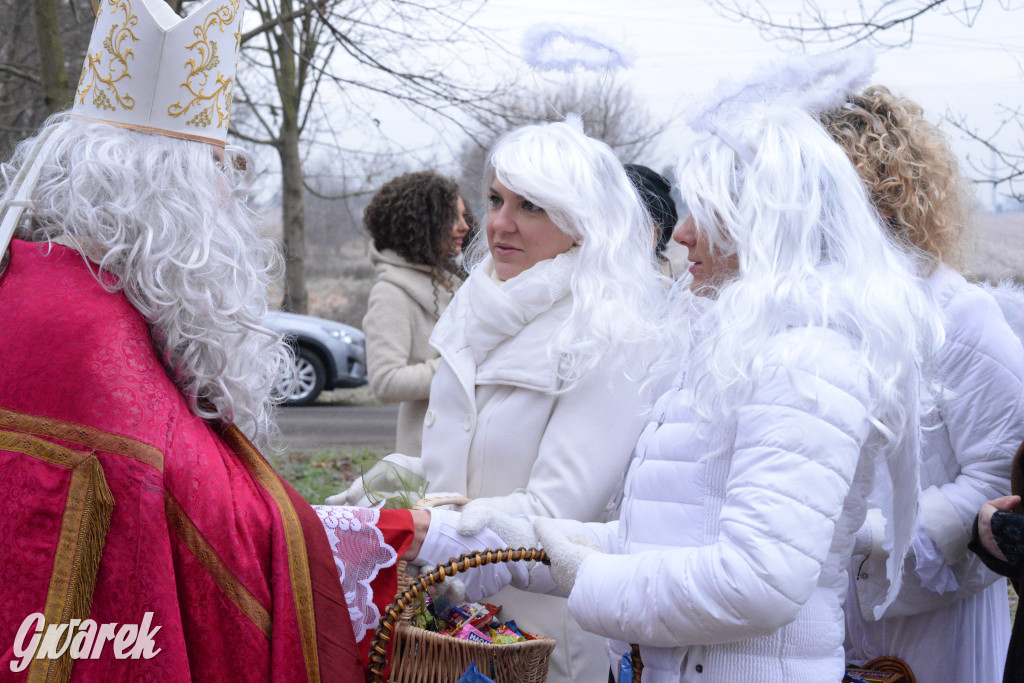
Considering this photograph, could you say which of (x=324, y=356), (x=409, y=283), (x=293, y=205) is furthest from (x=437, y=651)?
(x=293, y=205)

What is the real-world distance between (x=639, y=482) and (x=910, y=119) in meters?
1.36

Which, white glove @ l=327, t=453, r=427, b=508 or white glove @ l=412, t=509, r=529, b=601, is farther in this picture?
white glove @ l=327, t=453, r=427, b=508

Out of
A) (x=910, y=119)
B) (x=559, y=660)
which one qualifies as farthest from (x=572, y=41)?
(x=559, y=660)

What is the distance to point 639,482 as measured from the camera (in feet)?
5.91

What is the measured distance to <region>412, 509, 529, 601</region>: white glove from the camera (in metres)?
2.12

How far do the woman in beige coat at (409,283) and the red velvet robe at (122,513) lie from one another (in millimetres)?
2332

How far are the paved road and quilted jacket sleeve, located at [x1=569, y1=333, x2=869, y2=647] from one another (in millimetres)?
7434

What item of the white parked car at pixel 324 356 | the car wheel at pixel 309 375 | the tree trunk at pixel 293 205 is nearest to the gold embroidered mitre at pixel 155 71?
the tree trunk at pixel 293 205

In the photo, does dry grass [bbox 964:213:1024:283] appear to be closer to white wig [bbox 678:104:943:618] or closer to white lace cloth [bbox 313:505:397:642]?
white wig [bbox 678:104:943:618]

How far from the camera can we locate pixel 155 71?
2002 mm

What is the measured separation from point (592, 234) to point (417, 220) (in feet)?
6.79

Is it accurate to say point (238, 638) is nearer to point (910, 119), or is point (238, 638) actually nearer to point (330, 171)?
point (910, 119)

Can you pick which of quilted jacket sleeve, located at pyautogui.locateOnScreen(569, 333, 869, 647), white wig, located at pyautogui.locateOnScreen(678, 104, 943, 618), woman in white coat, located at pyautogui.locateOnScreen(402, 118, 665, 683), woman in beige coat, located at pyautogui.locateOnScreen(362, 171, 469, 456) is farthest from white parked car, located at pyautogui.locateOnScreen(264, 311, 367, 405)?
quilted jacket sleeve, located at pyautogui.locateOnScreen(569, 333, 869, 647)

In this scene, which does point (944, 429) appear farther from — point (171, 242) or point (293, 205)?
point (293, 205)
